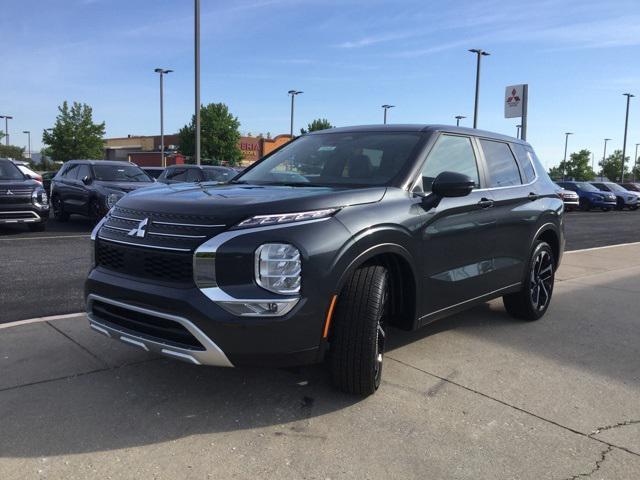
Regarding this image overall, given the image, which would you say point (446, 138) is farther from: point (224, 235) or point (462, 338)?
point (224, 235)

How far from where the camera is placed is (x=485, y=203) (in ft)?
15.1

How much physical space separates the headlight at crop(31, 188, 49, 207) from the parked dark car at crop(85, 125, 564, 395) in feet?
28.5

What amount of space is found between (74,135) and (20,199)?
43.7 m

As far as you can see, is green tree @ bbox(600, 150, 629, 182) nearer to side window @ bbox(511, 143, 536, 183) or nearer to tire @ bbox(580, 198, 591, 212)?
tire @ bbox(580, 198, 591, 212)

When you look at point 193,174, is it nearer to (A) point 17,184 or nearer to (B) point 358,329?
(A) point 17,184

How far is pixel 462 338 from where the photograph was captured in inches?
197

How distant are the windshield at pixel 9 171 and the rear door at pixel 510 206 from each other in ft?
34.6

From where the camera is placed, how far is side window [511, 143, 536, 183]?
556 cm

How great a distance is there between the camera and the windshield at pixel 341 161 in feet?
13.4

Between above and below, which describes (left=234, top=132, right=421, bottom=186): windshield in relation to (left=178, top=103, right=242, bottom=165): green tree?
below

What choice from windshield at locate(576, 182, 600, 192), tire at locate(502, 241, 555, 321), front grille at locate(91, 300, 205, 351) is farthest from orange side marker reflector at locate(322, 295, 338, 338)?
windshield at locate(576, 182, 600, 192)

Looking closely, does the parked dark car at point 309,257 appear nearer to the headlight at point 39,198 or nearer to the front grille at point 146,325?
the front grille at point 146,325

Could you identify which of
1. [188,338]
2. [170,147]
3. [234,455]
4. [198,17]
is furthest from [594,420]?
[170,147]

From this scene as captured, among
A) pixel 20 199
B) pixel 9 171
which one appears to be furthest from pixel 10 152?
pixel 20 199
